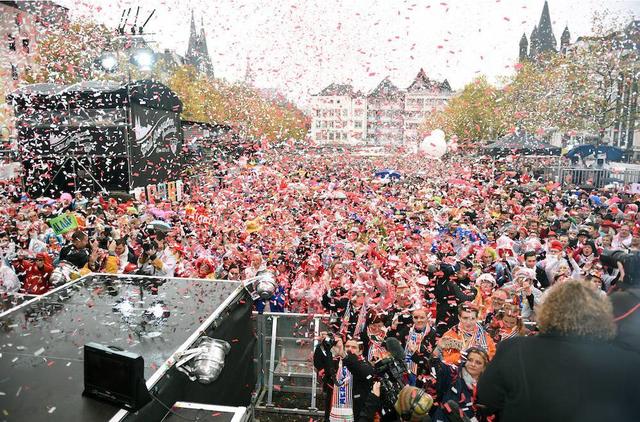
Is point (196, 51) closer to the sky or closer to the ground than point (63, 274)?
closer to the sky

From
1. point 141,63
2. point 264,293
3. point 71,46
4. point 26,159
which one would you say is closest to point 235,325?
point 264,293

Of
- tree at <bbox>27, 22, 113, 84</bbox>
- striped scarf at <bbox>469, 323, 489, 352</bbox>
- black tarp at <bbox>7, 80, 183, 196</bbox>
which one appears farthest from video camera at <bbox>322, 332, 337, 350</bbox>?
tree at <bbox>27, 22, 113, 84</bbox>

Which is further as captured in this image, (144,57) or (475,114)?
(475,114)

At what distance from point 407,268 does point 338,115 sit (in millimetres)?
61198

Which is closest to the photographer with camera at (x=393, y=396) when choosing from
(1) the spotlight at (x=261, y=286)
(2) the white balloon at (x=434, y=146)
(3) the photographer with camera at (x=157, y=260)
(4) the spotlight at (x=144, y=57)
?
(1) the spotlight at (x=261, y=286)

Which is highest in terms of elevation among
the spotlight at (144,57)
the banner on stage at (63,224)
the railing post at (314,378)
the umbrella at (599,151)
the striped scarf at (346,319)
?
the spotlight at (144,57)

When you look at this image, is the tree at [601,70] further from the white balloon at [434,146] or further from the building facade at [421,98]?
the building facade at [421,98]

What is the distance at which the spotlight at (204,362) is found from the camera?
111 inches

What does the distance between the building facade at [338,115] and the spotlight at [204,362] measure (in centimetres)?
5074

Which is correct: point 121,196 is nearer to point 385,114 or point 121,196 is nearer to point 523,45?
point 385,114

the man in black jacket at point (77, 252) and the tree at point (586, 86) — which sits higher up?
the tree at point (586, 86)

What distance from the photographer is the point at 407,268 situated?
21.7 feet

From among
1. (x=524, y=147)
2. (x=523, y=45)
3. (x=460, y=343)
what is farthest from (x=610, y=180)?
(x=523, y=45)

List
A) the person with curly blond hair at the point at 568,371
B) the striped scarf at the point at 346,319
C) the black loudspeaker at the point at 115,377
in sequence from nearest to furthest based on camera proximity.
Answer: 1. the person with curly blond hair at the point at 568,371
2. the black loudspeaker at the point at 115,377
3. the striped scarf at the point at 346,319
